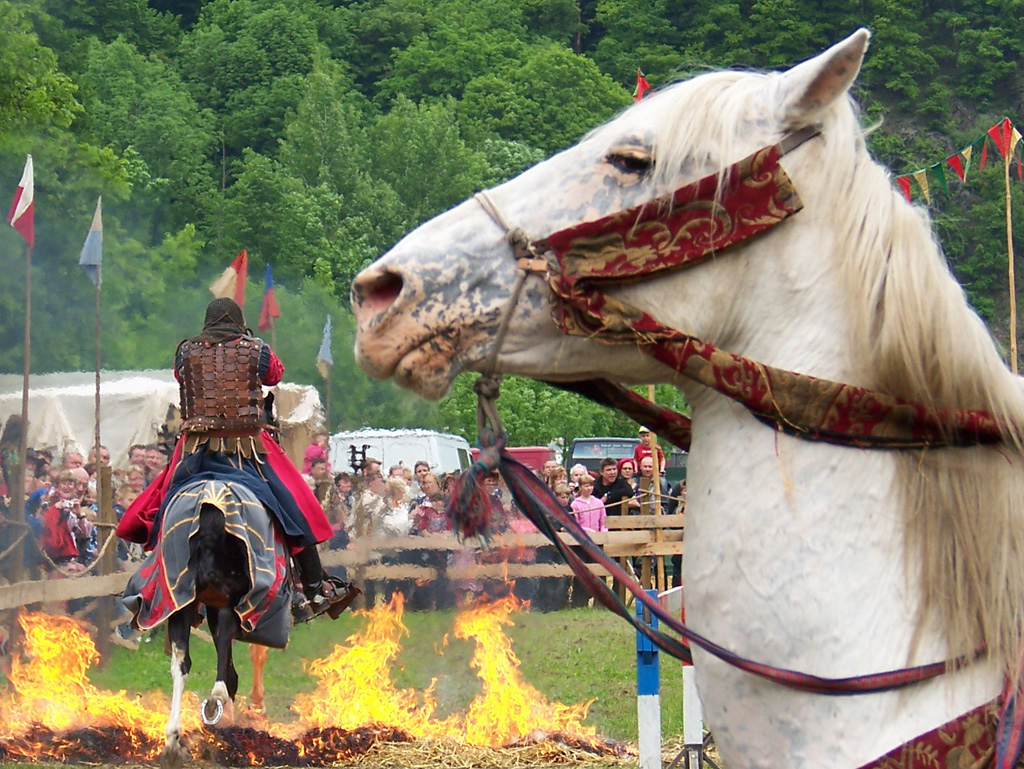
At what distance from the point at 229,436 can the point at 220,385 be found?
1.10ft

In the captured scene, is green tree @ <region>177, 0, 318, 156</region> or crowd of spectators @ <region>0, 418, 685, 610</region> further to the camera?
green tree @ <region>177, 0, 318, 156</region>

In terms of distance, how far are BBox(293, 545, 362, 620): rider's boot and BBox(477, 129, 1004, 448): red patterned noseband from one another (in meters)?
6.52

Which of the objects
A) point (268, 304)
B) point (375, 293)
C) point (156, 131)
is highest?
point (156, 131)

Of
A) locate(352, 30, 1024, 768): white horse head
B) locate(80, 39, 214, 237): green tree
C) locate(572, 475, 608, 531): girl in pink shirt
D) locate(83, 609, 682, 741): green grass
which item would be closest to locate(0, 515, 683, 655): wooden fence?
locate(83, 609, 682, 741): green grass

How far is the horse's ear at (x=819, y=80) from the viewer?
2.02 metres

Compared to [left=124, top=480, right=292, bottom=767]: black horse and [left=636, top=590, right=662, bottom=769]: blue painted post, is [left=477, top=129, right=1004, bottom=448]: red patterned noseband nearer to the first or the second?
[left=636, top=590, right=662, bottom=769]: blue painted post

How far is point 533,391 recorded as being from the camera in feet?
109

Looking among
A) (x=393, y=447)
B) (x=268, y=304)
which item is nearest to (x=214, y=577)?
(x=268, y=304)

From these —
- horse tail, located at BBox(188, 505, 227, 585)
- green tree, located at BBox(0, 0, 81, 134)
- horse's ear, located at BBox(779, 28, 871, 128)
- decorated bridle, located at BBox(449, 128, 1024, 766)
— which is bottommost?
→ horse tail, located at BBox(188, 505, 227, 585)

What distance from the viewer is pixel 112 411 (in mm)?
20484

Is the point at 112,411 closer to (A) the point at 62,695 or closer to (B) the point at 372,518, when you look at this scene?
(B) the point at 372,518

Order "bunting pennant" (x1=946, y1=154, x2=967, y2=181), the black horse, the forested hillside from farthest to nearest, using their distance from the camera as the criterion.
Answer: the forested hillside → "bunting pennant" (x1=946, y1=154, x2=967, y2=181) → the black horse

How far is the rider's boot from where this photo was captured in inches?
339

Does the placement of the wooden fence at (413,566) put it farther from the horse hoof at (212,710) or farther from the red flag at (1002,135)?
the red flag at (1002,135)
